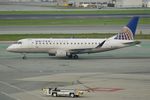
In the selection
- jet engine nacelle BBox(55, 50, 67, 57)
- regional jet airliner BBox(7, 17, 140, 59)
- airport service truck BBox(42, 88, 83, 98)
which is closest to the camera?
airport service truck BBox(42, 88, 83, 98)

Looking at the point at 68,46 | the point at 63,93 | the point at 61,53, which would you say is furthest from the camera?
the point at 68,46

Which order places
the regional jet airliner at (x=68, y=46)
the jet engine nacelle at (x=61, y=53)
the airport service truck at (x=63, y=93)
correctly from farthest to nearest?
the regional jet airliner at (x=68, y=46) < the jet engine nacelle at (x=61, y=53) < the airport service truck at (x=63, y=93)

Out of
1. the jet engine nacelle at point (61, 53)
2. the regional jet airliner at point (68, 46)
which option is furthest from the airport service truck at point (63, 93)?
the regional jet airliner at point (68, 46)

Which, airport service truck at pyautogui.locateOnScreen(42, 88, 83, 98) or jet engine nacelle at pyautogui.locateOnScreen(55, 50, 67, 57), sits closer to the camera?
airport service truck at pyautogui.locateOnScreen(42, 88, 83, 98)

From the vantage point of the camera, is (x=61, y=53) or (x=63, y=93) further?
(x=61, y=53)

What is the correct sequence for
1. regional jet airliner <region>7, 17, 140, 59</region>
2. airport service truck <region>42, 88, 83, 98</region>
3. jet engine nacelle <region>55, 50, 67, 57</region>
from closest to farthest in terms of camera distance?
airport service truck <region>42, 88, 83, 98</region>
jet engine nacelle <region>55, 50, 67, 57</region>
regional jet airliner <region>7, 17, 140, 59</region>

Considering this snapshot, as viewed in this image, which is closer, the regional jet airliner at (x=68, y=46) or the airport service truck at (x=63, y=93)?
the airport service truck at (x=63, y=93)

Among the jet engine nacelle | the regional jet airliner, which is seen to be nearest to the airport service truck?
the jet engine nacelle

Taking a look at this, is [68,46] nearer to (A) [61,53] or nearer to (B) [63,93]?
(A) [61,53]

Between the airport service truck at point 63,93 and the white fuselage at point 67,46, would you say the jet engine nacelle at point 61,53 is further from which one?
the airport service truck at point 63,93

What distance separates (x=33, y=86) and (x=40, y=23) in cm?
8474

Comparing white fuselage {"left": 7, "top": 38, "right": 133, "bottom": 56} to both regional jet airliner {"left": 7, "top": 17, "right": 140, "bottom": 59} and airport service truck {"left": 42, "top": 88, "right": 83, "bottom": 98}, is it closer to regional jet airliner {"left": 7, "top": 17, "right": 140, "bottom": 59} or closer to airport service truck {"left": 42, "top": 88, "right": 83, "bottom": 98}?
regional jet airliner {"left": 7, "top": 17, "right": 140, "bottom": 59}

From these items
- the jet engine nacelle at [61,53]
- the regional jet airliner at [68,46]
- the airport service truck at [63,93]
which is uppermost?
the airport service truck at [63,93]

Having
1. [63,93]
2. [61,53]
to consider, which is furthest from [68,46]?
[63,93]
